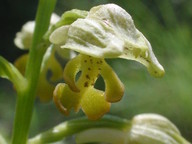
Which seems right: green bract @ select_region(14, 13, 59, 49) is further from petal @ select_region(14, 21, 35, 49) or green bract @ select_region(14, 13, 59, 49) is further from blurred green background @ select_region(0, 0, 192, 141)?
blurred green background @ select_region(0, 0, 192, 141)

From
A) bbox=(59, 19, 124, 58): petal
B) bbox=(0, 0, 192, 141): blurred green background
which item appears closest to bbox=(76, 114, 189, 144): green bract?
bbox=(59, 19, 124, 58): petal

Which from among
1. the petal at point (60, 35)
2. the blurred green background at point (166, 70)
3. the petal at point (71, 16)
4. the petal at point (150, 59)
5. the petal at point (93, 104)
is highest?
the blurred green background at point (166, 70)

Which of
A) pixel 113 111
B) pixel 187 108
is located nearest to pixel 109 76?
pixel 187 108

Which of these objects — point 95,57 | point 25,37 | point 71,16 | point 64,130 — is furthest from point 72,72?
point 25,37

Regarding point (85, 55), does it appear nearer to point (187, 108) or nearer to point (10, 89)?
point (187, 108)

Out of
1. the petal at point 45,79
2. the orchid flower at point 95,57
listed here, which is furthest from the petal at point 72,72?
the petal at point 45,79

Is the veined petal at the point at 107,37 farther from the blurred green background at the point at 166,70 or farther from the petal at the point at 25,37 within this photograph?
the blurred green background at the point at 166,70

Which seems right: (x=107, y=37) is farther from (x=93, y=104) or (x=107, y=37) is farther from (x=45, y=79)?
(x=45, y=79)
